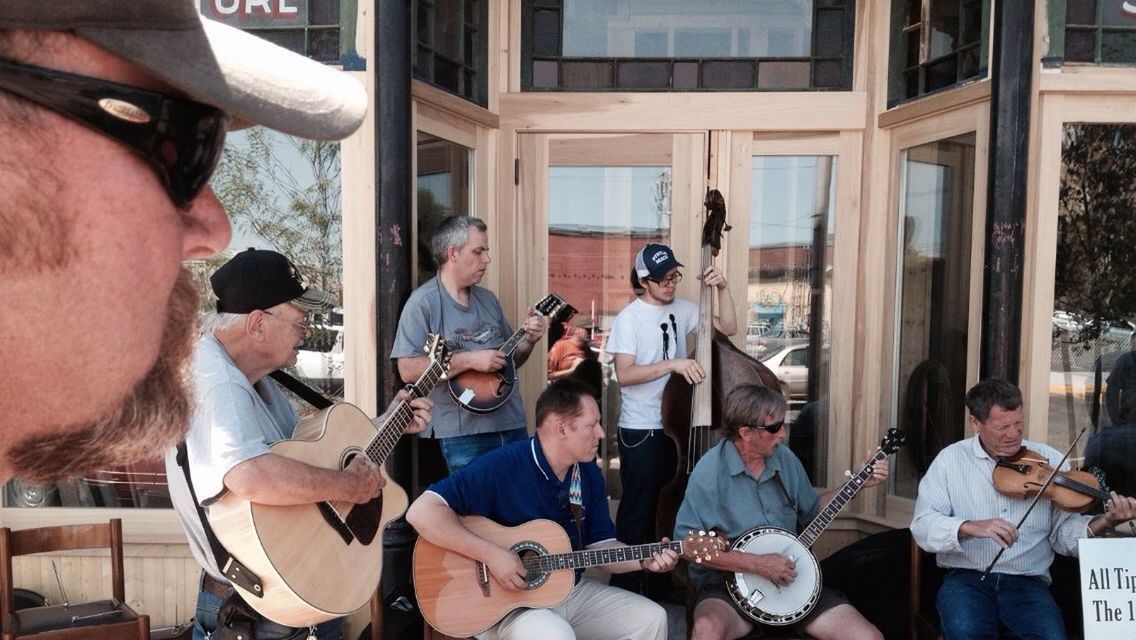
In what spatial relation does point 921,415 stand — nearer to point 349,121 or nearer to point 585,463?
point 585,463

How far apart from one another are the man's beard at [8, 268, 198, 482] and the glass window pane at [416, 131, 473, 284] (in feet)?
11.4

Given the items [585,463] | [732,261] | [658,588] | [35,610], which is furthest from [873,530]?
[35,610]

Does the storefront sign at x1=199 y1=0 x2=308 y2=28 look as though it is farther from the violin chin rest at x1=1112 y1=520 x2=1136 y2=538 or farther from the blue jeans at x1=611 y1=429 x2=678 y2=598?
the violin chin rest at x1=1112 y1=520 x2=1136 y2=538

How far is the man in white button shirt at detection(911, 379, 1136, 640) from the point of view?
3.34 meters

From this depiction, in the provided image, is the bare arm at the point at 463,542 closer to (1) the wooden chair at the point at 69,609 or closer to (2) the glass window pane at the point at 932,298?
(1) the wooden chair at the point at 69,609

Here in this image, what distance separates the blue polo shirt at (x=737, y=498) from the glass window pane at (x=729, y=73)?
2.02m

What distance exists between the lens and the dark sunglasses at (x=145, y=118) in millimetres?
494

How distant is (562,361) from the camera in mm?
4930

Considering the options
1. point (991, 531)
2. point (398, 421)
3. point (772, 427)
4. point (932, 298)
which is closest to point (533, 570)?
point (398, 421)

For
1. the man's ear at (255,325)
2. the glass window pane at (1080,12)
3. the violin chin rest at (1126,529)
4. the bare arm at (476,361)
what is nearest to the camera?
the man's ear at (255,325)

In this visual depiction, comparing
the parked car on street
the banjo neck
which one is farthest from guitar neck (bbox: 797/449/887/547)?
the parked car on street

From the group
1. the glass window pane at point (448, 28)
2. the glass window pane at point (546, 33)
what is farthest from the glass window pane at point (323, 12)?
the glass window pane at point (546, 33)

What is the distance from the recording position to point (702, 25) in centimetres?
472

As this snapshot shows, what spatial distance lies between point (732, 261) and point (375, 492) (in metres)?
2.61
